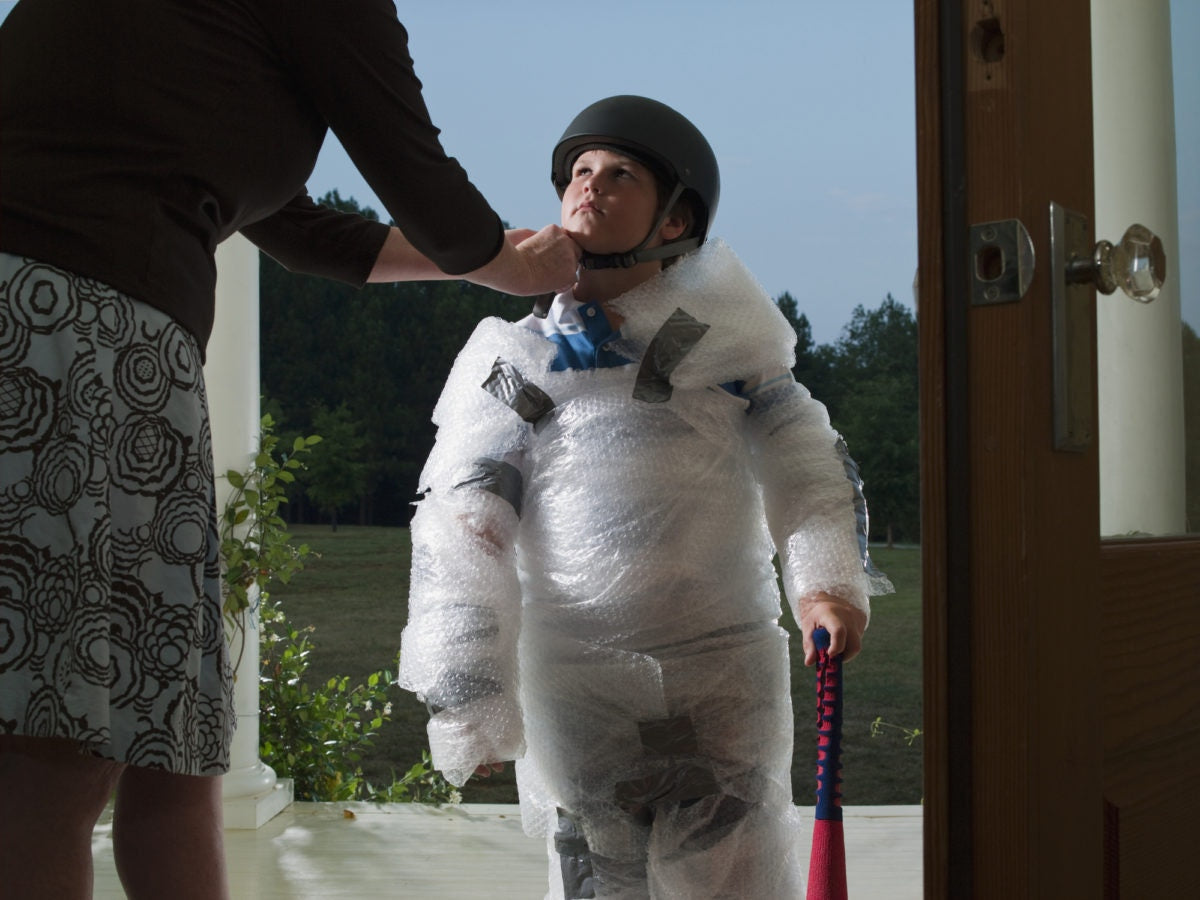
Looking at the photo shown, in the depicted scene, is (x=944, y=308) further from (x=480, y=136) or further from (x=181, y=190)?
(x=480, y=136)

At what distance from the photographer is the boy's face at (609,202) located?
163 centimetres

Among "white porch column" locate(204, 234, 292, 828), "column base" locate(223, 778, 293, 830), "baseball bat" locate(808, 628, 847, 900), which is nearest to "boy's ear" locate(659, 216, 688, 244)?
"baseball bat" locate(808, 628, 847, 900)

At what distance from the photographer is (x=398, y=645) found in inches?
276

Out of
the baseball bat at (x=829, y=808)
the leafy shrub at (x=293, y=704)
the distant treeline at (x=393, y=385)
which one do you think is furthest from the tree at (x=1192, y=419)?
the distant treeline at (x=393, y=385)

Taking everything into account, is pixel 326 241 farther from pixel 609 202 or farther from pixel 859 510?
pixel 859 510

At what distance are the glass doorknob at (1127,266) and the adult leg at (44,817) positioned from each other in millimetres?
829

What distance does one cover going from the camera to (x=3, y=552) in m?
0.90

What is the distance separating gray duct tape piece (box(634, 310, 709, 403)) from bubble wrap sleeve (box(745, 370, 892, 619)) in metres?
0.11

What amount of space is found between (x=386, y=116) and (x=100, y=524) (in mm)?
460

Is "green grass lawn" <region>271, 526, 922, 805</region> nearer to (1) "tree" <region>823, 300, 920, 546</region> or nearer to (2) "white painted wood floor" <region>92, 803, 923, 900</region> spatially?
(1) "tree" <region>823, 300, 920, 546</region>

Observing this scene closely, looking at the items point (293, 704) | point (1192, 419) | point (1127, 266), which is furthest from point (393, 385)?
point (1127, 266)

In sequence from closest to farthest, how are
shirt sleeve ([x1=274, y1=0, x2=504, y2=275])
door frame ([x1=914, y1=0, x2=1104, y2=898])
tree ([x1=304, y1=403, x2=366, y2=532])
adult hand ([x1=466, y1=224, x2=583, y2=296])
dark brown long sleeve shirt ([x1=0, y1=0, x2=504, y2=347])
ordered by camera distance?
1. door frame ([x1=914, y1=0, x2=1104, y2=898])
2. dark brown long sleeve shirt ([x1=0, y1=0, x2=504, y2=347])
3. shirt sleeve ([x1=274, y1=0, x2=504, y2=275])
4. adult hand ([x1=466, y1=224, x2=583, y2=296])
5. tree ([x1=304, y1=403, x2=366, y2=532])

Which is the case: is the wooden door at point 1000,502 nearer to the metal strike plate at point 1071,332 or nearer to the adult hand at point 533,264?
the metal strike plate at point 1071,332

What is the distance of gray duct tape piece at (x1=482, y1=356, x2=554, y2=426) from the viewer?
158cm
